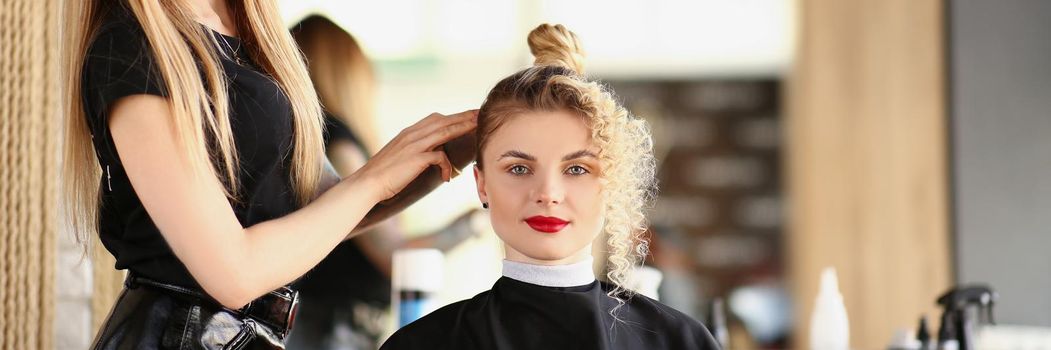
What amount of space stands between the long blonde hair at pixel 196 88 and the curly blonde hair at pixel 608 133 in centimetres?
23

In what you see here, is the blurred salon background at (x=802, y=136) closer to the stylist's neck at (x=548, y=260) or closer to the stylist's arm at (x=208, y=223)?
the stylist's neck at (x=548, y=260)

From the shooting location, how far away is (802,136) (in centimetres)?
466

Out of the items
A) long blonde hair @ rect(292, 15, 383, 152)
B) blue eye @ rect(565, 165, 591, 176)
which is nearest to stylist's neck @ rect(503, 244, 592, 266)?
blue eye @ rect(565, 165, 591, 176)

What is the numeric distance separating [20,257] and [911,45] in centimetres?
385

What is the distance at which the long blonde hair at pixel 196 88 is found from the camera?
43.5 inches

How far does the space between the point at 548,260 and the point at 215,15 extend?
525 millimetres

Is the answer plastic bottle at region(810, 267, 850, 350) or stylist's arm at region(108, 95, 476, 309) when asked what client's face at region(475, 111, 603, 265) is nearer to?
stylist's arm at region(108, 95, 476, 309)

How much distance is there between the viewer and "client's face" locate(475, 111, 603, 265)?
128cm

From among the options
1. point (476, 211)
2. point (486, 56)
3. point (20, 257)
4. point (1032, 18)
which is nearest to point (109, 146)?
point (20, 257)

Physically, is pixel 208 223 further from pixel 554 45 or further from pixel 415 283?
pixel 415 283

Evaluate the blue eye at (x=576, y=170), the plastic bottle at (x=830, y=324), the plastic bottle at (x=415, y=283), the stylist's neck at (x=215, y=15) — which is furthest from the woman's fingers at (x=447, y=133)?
the plastic bottle at (x=830, y=324)

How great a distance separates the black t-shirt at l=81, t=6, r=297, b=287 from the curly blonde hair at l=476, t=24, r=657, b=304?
26 cm

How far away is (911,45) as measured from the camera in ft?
15.0

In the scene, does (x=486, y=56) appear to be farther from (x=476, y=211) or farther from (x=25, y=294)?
(x=25, y=294)
